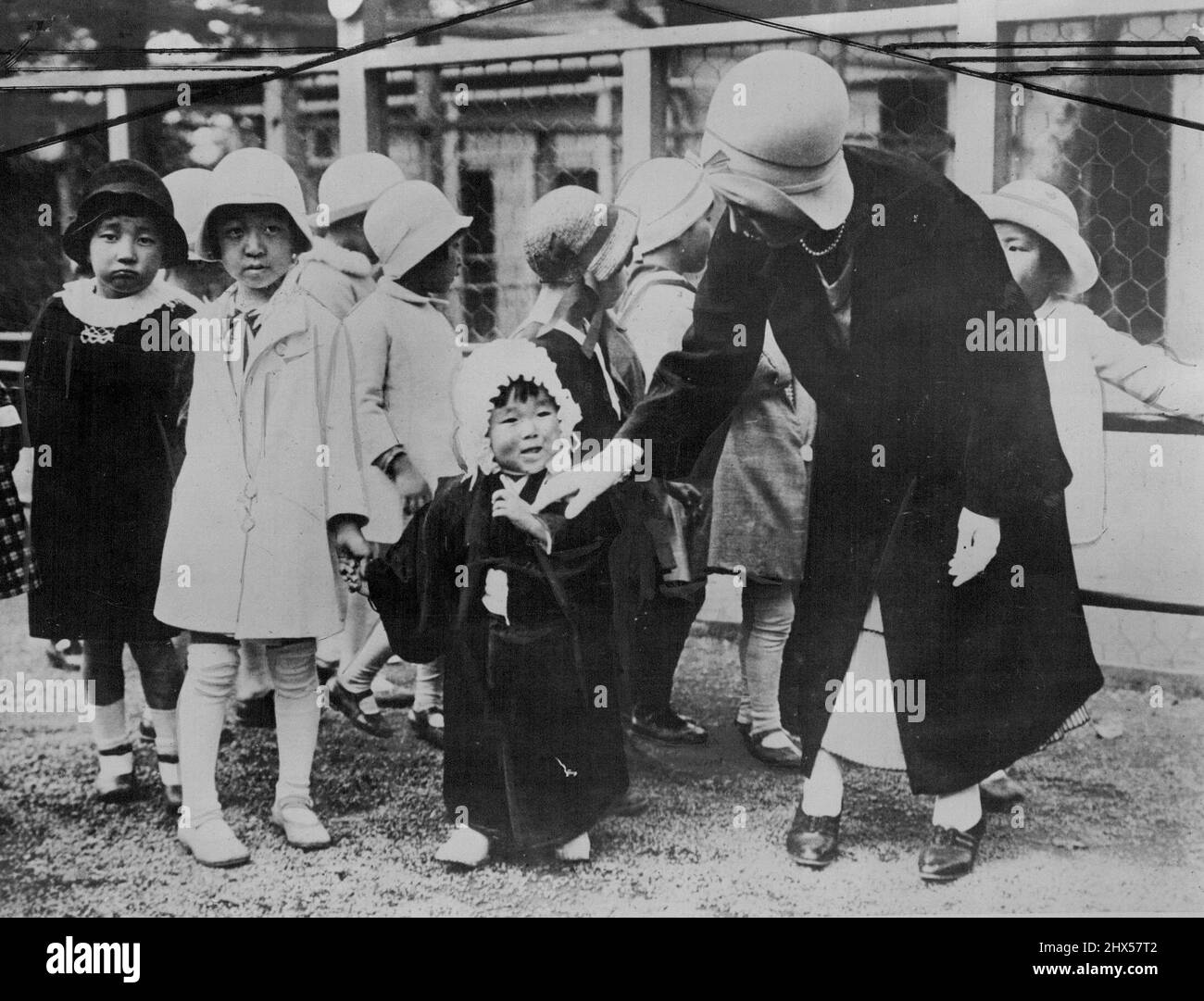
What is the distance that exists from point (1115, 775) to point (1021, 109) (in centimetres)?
212

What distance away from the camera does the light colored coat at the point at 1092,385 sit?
399 centimetres

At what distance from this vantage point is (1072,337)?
3.99 m

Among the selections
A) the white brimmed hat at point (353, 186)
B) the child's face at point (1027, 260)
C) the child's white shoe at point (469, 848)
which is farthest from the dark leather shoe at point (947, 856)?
the white brimmed hat at point (353, 186)

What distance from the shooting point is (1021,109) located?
3.98 m

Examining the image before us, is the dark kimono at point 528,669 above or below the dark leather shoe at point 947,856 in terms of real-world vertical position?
above

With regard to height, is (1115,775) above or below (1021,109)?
below

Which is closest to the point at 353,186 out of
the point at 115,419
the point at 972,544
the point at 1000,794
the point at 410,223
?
the point at 410,223

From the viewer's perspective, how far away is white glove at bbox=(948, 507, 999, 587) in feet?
13.1

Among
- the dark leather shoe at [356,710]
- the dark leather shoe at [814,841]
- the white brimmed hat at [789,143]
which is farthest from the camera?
the dark leather shoe at [356,710]

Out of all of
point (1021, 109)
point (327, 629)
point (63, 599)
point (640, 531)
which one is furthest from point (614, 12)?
point (63, 599)

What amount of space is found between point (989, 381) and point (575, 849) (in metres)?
1.94

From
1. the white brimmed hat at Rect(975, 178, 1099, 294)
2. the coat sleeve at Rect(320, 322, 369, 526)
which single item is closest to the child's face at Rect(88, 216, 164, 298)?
the coat sleeve at Rect(320, 322, 369, 526)

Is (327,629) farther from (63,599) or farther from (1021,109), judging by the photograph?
(1021,109)

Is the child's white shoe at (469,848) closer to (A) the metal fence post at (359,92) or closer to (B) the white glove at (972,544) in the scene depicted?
(B) the white glove at (972,544)
